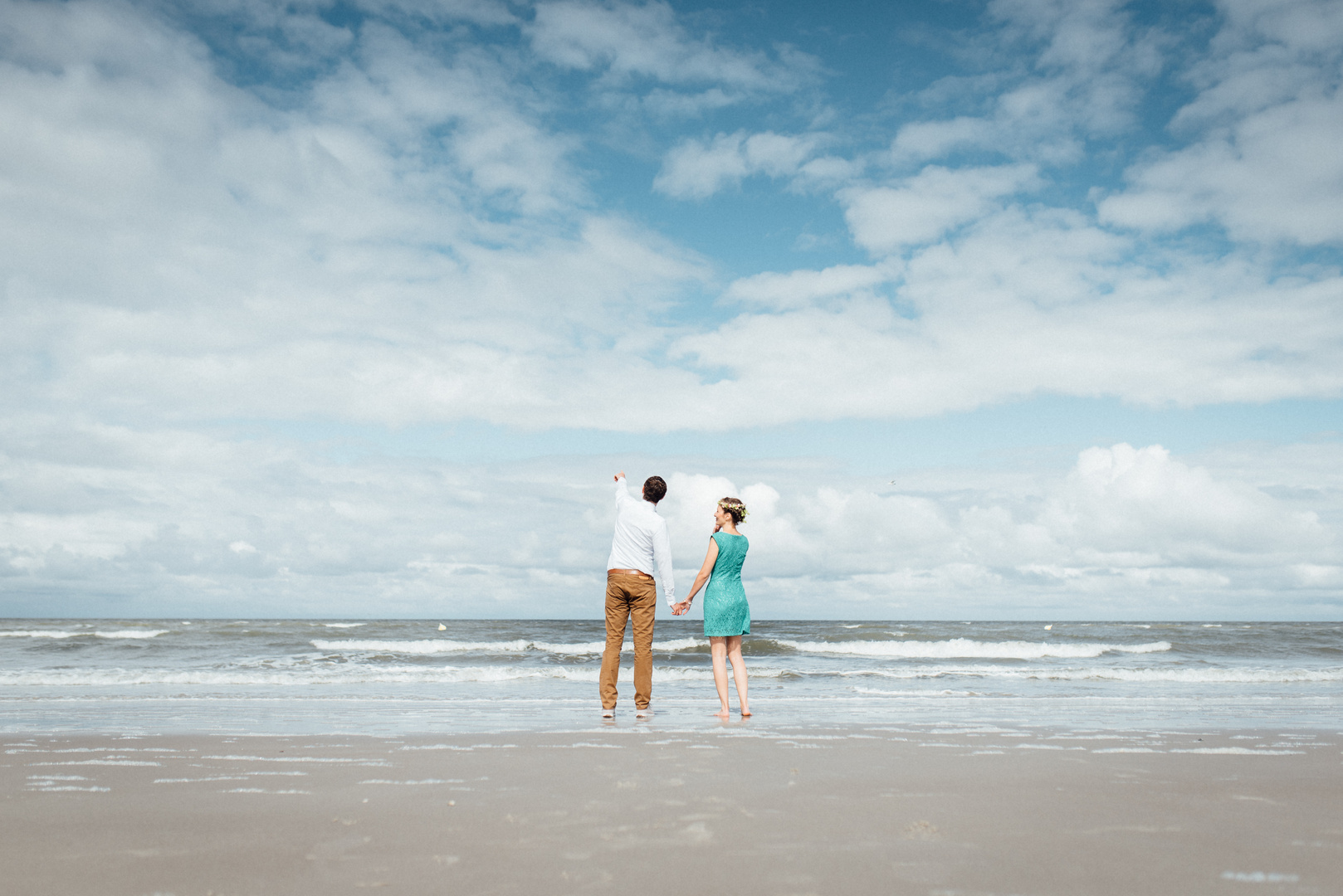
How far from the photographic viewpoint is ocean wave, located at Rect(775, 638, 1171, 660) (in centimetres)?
2345

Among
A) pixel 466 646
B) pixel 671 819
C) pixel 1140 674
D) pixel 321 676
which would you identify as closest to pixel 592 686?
pixel 321 676

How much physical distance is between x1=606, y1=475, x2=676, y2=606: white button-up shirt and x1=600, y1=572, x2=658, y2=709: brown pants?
113 millimetres

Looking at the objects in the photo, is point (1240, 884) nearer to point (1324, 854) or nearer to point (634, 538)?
point (1324, 854)

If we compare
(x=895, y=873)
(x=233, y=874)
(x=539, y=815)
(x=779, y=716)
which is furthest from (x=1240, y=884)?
(x=779, y=716)

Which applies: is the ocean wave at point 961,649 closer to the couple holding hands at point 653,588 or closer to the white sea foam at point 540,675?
the white sea foam at point 540,675

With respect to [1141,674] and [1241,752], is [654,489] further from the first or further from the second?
[1141,674]

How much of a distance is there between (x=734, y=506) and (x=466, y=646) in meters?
20.6

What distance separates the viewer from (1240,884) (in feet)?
7.97

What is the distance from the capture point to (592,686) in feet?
37.7

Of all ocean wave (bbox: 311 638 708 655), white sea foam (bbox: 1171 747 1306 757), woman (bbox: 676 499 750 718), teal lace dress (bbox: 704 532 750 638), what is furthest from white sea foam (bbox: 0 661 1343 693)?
ocean wave (bbox: 311 638 708 655)

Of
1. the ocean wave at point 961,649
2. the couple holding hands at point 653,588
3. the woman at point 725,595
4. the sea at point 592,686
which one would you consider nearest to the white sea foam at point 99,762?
the sea at point 592,686

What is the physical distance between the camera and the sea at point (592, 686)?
6871 mm

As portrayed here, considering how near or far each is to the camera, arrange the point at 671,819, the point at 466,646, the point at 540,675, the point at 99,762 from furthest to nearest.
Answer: the point at 466,646
the point at 540,675
the point at 99,762
the point at 671,819

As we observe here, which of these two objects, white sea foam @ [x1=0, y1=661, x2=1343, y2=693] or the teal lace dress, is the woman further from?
white sea foam @ [x1=0, y1=661, x2=1343, y2=693]
